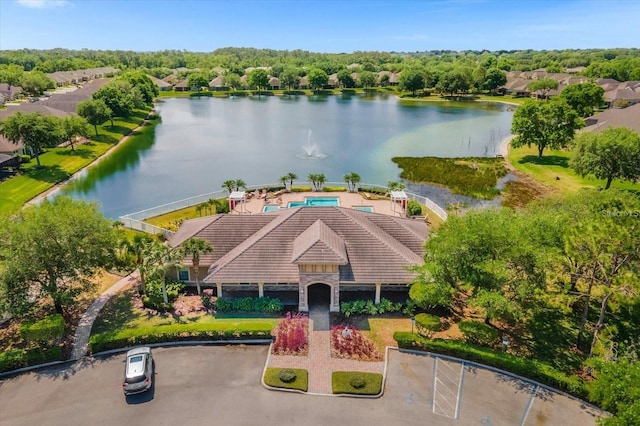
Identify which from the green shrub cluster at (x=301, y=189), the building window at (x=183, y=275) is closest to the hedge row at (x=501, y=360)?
the building window at (x=183, y=275)

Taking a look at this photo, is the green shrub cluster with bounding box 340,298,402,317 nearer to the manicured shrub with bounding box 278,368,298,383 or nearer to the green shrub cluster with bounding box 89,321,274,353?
the green shrub cluster with bounding box 89,321,274,353

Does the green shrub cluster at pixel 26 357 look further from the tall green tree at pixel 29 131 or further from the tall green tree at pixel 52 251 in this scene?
the tall green tree at pixel 29 131

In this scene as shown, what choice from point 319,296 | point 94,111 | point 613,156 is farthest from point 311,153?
point 319,296

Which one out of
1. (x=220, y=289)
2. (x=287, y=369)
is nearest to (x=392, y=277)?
(x=287, y=369)

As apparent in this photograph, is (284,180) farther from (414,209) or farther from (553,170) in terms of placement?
(553,170)

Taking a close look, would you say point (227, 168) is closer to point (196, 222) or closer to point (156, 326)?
point (196, 222)
